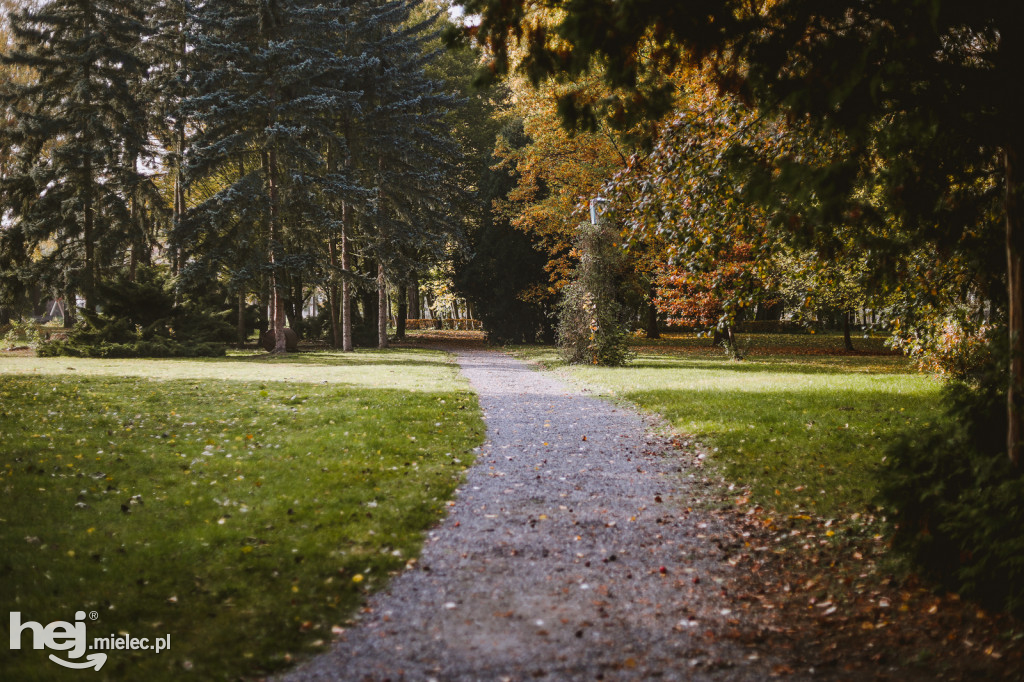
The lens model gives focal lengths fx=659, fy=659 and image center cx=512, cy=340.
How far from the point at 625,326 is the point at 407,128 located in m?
13.8

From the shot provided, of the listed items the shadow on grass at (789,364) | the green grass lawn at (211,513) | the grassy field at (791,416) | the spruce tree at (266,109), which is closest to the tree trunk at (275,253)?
the spruce tree at (266,109)

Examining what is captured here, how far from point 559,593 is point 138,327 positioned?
23.5 meters

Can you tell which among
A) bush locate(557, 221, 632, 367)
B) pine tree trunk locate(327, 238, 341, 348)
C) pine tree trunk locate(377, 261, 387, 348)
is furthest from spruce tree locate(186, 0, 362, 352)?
bush locate(557, 221, 632, 367)

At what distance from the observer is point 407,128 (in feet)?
90.3

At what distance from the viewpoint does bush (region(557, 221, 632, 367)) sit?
63.1ft

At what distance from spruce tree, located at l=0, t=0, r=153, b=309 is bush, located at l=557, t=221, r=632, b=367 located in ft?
61.1

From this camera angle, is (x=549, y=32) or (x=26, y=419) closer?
(x=549, y=32)

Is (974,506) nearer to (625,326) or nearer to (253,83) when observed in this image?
(625,326)

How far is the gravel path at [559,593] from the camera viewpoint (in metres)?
3.39

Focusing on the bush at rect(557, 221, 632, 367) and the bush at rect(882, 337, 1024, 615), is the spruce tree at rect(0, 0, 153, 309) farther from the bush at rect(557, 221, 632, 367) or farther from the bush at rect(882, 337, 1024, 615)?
the bush at rect(882, 337, 1024, 615)

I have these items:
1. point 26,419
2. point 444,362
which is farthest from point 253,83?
point 26,419

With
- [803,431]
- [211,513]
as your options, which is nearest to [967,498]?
[803,431]

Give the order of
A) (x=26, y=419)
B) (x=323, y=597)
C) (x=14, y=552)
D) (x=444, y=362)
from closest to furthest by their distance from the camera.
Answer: (x=323, y=597), (x=14, y=552), (x=26, y=419), (x=444, y=362)

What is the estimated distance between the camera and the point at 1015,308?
13.3 feet
